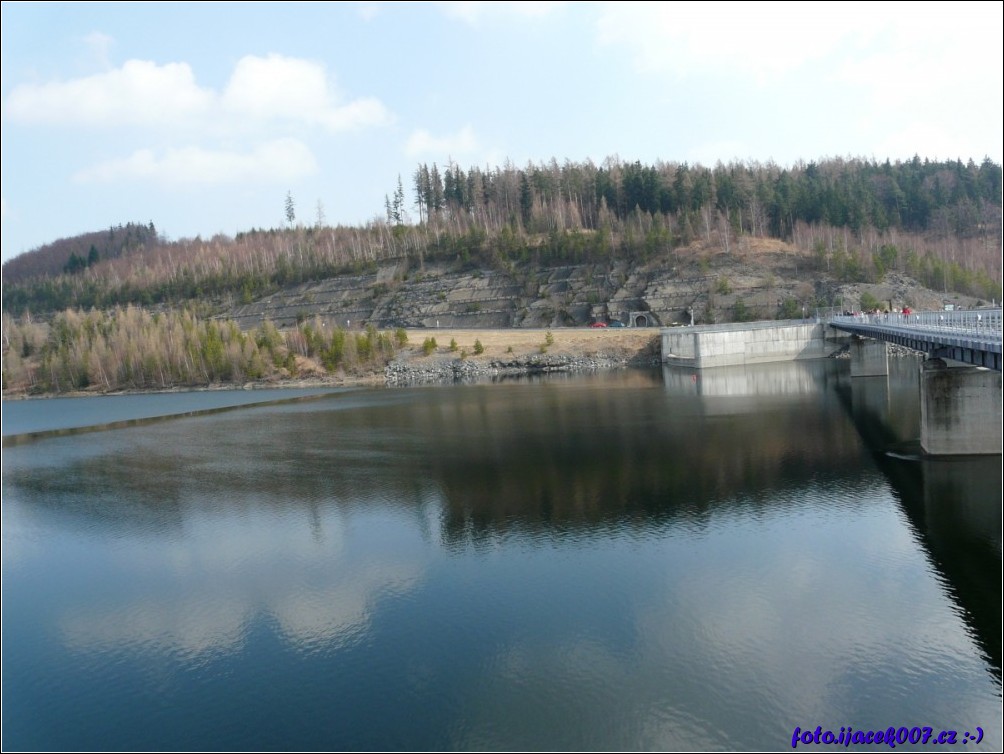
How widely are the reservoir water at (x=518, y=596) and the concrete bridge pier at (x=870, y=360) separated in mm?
25554

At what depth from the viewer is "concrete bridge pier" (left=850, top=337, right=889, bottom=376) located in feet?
238

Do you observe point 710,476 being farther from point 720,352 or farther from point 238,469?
point 720,352

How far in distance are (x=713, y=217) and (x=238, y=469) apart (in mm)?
111264

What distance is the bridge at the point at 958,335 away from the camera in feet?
96.9

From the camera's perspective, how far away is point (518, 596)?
2327 cm

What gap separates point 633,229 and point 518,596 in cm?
11640

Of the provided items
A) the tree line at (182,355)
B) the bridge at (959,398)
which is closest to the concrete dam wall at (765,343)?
the tree line at (182,355)

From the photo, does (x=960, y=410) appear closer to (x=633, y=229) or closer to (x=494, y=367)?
(x=494, y=367)

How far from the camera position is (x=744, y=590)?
74.1 ft

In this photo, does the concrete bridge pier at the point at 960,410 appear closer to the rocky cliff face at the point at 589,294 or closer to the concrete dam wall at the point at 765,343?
the concrete dam wall at the point at 765,343

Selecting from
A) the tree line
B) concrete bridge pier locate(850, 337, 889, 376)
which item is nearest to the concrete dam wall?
Result: concrete bridge pier locate(850, 337, 889, 376)

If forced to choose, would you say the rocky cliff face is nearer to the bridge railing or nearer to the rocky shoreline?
the rocky shoreline

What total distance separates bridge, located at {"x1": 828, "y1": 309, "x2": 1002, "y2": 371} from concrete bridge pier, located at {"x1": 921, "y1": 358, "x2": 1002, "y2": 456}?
118 cm

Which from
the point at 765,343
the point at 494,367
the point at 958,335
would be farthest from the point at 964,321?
the point at 494,367
